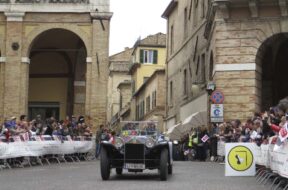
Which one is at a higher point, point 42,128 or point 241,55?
point 241,55

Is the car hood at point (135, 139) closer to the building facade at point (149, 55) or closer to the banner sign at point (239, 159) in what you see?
the banner sign at point (239, 159)

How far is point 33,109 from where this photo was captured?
39.0m

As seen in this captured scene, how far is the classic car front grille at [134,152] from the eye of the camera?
49.8 ft

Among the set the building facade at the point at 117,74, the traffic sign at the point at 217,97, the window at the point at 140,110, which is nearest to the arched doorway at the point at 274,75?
the traffic sign at the point at 217,97

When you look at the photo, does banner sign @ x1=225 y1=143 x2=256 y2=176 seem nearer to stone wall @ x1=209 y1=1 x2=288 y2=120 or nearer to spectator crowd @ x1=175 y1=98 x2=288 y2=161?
spectator crowd @ x1=175 y1=98 x2=288 y2=161

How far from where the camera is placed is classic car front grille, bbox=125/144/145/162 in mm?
15188

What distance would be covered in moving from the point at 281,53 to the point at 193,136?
6627 mm

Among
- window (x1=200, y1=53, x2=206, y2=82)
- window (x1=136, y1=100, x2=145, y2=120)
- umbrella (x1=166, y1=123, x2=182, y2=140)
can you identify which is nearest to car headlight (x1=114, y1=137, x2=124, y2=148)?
window (x1=200, y1=53, x2=206, y2=82)

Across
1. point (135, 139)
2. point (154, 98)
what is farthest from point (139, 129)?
point (154, 98)

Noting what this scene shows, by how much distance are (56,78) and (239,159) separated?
26.8 meters

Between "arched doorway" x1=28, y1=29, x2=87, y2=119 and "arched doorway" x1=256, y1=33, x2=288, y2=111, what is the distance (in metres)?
12.6

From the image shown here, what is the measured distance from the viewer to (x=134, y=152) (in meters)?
15.2

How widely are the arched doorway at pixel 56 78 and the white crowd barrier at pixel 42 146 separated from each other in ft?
30.5

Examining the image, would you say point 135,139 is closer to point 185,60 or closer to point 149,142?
point 149,142
